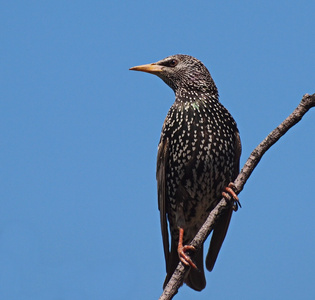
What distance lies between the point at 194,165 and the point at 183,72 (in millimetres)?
1318

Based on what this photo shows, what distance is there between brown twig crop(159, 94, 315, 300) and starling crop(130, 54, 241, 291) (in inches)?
43.5

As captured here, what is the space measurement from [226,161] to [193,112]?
671 mm

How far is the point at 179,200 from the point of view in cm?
631

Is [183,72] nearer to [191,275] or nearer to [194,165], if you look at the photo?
[194,165]

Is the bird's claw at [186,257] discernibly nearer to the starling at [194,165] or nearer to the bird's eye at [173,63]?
the starling at [194,165]

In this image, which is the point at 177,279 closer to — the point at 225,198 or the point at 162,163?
the point at 225,198

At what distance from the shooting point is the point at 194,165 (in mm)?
6113

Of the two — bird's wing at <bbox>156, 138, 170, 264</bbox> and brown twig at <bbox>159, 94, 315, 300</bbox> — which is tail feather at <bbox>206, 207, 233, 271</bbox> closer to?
bird's wing at <bbox>156, 138, 170, 264</bbox>

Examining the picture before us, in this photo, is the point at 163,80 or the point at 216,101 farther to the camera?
the point at 163,80

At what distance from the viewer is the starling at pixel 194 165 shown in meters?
6.12

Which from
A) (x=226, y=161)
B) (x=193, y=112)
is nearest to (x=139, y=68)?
(x=193, y=112)

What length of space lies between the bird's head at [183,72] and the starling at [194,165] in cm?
1

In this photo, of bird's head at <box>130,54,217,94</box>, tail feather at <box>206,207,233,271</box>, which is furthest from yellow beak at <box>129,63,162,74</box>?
tail feather at <box>206,207,233,271</box>

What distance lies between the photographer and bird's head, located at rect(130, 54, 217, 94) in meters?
6.73
